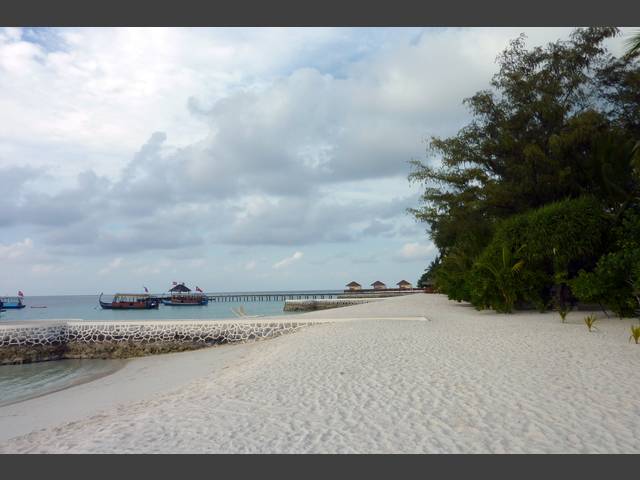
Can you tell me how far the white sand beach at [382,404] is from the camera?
4365 mm

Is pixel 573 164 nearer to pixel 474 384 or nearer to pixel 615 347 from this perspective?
pixel 615 347

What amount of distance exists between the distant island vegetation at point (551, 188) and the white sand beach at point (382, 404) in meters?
3.76

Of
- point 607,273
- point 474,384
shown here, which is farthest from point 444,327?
point 474,384

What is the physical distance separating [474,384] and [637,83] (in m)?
15.0

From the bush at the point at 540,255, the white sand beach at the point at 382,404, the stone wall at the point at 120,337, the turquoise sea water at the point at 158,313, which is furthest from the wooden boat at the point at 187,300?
the white sand beach at the point at 382,404

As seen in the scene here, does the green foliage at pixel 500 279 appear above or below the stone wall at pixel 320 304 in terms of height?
above

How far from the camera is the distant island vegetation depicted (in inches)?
520

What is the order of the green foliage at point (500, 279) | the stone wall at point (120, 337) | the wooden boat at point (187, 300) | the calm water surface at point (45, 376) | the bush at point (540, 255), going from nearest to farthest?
the calm water surface at point (45, 376) → the bush at point (540, 255) → the green foliage at point (500, 279) → the stone wall at point (120, 337) → the wooden boat at point (187, 300)

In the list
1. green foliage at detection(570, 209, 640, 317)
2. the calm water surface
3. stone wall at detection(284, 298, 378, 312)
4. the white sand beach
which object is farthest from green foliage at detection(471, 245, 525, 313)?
stone wall at detection(284, 298, 378, 312)

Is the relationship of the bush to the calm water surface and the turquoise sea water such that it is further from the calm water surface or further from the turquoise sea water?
the turquoise sea water

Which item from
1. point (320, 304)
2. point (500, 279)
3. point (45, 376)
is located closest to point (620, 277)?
point (500, 279)

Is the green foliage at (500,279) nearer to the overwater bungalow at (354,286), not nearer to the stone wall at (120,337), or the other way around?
the stone wall at (120,337)

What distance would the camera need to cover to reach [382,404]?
5.44m

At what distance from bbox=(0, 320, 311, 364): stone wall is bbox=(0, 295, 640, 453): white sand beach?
5485 mm
